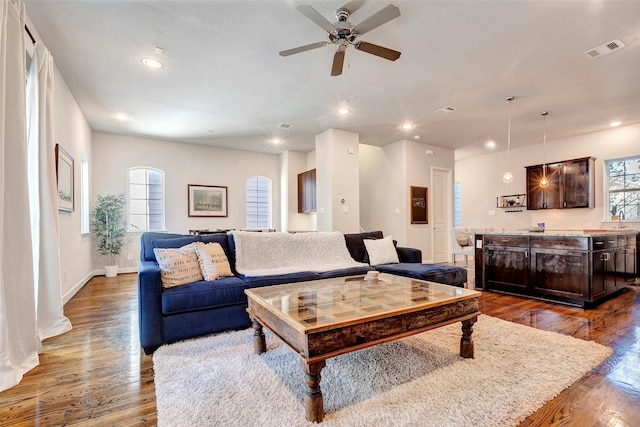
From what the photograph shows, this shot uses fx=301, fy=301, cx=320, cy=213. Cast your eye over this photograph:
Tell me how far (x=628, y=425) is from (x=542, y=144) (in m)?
6.80

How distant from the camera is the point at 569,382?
1.84 m

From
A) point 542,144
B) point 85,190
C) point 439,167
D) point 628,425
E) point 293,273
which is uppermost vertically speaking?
point 542,144

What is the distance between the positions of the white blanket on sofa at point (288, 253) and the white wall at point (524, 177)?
544cm

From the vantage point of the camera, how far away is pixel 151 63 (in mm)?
3285

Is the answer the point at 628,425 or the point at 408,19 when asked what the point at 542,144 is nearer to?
the point at 408,19

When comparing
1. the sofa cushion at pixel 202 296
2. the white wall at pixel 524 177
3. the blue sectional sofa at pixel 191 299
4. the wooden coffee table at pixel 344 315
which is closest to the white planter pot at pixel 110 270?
the blue sectional sofa at pixel 191 299

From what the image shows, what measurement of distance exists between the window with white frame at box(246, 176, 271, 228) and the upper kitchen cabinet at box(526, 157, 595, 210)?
20.3 ft

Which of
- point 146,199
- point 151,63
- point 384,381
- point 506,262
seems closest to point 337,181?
point 506,262

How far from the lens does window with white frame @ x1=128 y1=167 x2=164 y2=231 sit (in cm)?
623

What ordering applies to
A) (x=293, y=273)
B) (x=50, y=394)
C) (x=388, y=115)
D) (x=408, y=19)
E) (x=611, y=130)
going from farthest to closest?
(x=611, y=130)
(x=388, y=115)
(x=293, y=273)
(x=408, y=19)
(x=50, y=394)

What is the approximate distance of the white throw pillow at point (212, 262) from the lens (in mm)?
2789

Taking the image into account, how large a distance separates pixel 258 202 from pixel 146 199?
2.47 meters

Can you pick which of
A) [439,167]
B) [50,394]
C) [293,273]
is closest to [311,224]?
[439,167]

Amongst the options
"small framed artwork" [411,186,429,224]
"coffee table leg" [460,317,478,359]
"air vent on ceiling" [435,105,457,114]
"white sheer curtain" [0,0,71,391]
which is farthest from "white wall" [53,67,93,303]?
"small framed artwork" [411,186,429,224]
